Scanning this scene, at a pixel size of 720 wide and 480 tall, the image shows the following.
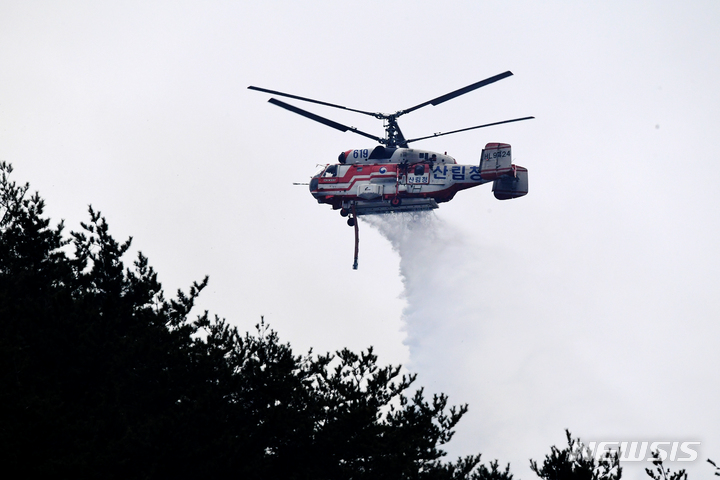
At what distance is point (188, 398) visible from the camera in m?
27.6

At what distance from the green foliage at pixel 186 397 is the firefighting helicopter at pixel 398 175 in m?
14.7

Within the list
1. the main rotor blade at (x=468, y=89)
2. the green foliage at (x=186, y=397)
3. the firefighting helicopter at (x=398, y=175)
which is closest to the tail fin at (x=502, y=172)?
the firefighting helicopter at (x=398, y=175)

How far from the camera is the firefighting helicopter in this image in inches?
1678

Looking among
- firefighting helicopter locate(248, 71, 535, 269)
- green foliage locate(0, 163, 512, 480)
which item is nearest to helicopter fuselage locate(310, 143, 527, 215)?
firefighting helicopter locate(248, 71, 535, 269)

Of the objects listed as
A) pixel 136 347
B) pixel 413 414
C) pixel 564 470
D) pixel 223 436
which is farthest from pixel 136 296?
pixel 564 470

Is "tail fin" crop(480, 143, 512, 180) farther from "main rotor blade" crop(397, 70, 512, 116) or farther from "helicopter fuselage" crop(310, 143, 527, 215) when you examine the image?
"main rotor blade" crop(397, 70, 512, 116)

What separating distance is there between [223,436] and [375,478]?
15.5ft

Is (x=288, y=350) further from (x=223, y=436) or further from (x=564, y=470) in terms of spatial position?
(x=564, y=470)

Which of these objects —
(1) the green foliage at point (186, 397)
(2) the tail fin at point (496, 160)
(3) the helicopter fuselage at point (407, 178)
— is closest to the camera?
(1) the green foliage at point (186, 397)

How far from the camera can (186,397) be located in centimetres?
2786

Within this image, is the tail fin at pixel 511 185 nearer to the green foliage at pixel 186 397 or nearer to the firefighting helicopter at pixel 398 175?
the firefighting helicopter at pixel 398 175

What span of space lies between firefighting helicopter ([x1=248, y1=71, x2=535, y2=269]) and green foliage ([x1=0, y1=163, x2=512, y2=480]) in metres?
14.7

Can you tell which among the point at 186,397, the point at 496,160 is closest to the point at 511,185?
the point at 496,160

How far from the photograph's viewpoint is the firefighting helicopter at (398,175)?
4262 centimetres
